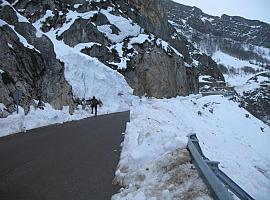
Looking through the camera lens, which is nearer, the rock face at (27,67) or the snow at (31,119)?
the snow at (31,119)

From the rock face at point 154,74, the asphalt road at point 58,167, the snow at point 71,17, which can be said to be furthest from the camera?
the rock face at point 154,74

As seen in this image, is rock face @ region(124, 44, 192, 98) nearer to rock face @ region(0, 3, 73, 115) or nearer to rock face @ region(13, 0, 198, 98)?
rock face @ region(13, 0, 198, 98)

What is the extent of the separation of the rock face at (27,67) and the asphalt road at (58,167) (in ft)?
23.1

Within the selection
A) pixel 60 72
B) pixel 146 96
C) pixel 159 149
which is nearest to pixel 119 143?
pixel 159 149

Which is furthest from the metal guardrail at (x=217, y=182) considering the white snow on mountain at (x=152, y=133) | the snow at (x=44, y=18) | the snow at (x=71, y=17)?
the snow at (x=44, y=18)

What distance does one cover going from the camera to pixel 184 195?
17.6 feet

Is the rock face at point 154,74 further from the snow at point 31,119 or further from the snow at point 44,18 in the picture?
the snow at point 31,119

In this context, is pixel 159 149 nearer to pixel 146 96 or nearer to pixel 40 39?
pixel 40 39

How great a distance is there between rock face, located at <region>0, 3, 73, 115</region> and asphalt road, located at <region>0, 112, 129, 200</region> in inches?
278

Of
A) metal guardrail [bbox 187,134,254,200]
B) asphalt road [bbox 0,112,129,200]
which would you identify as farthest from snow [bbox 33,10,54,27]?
metal guardrail [bbox 187,134,254,200]

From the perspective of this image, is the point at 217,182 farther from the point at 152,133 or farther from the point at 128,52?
the point at 128,52

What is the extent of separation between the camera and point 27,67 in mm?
23156

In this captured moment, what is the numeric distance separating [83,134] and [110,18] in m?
43.7

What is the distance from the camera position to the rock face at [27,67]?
20500 mm
